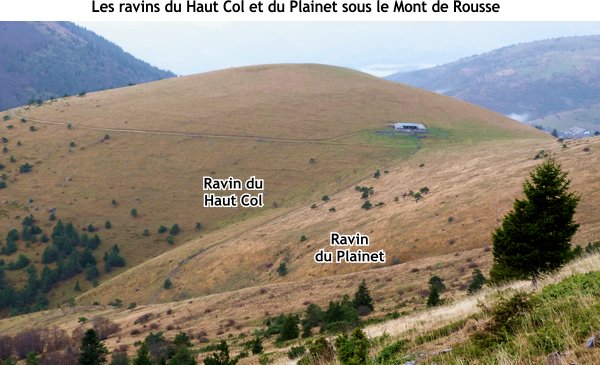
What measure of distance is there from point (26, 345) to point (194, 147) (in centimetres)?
7282

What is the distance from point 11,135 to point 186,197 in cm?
5446

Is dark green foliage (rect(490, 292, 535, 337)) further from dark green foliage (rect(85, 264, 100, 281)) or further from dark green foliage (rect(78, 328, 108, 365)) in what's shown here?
dark green foliage (rect(85, 264, 100, 281))

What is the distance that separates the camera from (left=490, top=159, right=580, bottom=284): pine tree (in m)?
17.7

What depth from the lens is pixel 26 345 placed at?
47.5 m

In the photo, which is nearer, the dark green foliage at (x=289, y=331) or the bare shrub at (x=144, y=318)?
the dark green foliage at (x=289, y=331)

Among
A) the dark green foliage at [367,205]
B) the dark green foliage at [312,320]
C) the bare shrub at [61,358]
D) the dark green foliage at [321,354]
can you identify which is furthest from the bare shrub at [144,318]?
the dark green foliage at [321,354]

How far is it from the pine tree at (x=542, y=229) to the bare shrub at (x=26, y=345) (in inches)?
1696

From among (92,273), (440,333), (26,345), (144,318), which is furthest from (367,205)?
(440,333)

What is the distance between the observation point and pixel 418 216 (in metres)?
59.3

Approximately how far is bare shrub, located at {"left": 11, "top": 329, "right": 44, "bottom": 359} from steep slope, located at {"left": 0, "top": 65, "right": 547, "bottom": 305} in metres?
19.2

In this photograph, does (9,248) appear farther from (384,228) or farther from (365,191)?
(384,228)

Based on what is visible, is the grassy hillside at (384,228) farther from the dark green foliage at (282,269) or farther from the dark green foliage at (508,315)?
the dark green foliage at (508,315)

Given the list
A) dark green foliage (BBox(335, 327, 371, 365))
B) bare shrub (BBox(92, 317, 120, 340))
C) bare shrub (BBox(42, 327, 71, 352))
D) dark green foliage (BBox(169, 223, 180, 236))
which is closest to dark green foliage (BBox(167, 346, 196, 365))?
dark green foliage (BBox(335, 327, 371, 365))

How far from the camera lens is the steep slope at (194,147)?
92.2m
